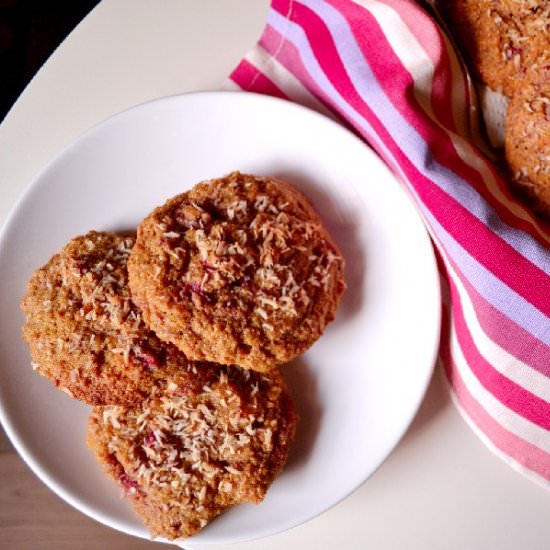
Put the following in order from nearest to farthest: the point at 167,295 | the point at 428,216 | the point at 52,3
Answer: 1. the point at 167,295
2. the point at 428,216
3. the point at 52,3

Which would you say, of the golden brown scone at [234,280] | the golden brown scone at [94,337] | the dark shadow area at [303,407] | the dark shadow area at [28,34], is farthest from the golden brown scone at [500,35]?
the dark shadow area at [28,34]

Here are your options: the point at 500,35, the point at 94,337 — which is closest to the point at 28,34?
the point at 94,337

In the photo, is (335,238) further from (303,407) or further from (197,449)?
(197,449)

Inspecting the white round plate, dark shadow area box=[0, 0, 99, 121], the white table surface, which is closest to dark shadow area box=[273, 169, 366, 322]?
the white round plate

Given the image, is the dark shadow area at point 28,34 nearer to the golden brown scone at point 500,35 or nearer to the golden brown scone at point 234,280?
the golden brown scone at point 234,280

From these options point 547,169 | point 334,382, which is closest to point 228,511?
point 334,382

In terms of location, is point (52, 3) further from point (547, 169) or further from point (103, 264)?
point (547, 169)
